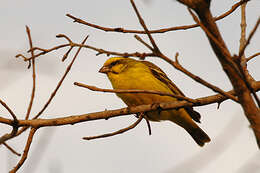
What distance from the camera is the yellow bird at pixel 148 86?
588 cm

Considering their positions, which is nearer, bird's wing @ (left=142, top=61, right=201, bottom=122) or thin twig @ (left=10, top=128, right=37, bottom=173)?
thin twig @ (left=10, top=128, right=37, bottom=173)

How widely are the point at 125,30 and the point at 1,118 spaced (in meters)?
1.29

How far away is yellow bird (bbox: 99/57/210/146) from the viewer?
5.88 meters

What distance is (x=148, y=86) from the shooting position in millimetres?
5969

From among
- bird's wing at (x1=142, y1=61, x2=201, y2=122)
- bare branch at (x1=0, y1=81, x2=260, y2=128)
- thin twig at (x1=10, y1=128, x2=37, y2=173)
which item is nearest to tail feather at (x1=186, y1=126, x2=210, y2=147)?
bird's wing at (x1=142, y1=61, x2=201, y2=122)

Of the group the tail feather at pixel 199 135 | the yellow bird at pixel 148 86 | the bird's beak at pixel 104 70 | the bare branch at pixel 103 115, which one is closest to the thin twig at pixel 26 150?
the bare branch at pixel 103 115

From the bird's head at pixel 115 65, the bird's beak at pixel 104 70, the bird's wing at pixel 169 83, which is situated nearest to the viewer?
the bird's wing at pixel 169 83

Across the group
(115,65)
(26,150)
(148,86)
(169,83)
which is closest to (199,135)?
(169,83)

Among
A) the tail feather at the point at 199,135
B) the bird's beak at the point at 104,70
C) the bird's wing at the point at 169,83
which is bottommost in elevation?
the tail feather at the point at 199,135

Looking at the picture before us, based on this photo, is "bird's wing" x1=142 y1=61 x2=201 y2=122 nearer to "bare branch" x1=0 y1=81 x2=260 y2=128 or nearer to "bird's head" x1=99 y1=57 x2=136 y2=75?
"bird's head" x1=99 y1=57 x2=136 y2=75

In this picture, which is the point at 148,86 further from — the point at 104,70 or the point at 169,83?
the point at 104,70

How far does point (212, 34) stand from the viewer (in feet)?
6.07

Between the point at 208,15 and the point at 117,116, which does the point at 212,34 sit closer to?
the point at 208,15

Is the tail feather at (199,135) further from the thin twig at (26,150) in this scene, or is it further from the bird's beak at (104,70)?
the thin twig at (26,150)
